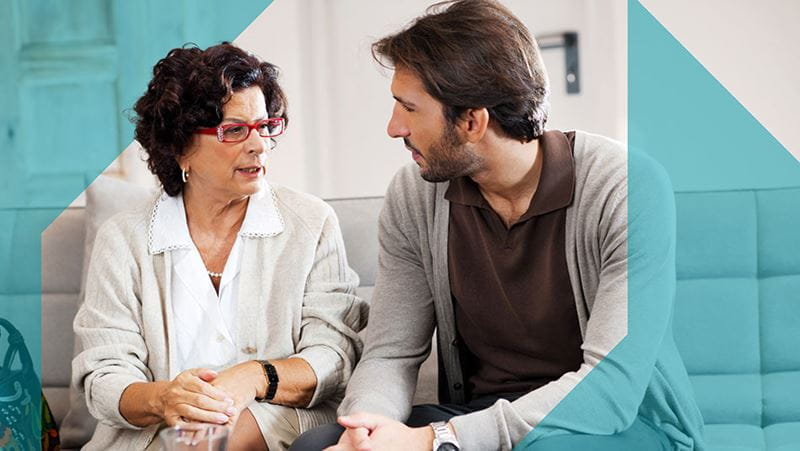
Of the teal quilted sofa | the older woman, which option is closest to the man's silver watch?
the older woman

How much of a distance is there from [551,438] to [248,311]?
0.66 m

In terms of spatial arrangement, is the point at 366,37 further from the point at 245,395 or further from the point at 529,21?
the point at 245,395

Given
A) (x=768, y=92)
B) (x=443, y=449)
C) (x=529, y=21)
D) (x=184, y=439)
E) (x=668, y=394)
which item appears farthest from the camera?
(x=529, y=21)

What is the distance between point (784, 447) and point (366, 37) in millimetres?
2319

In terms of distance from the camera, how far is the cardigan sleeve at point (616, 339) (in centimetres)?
135

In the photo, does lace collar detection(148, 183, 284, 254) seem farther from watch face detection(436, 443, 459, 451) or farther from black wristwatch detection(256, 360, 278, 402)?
watch face detection(436, 443, 459, 451)

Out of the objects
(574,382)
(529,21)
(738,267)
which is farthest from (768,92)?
(574,382)

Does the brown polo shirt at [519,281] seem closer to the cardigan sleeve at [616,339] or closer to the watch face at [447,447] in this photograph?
the cardigan sleeve at [616,339]

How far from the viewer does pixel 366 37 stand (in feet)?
11.3

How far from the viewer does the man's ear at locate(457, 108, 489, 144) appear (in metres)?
1.49

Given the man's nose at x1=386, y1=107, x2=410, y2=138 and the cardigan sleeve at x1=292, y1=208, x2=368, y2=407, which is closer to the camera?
the man's nose at x1=386, y1=107, x2=410, y2=138

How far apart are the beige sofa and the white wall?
120 centimetres

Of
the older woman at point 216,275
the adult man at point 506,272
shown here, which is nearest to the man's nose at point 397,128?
the adult man at point 506,272
